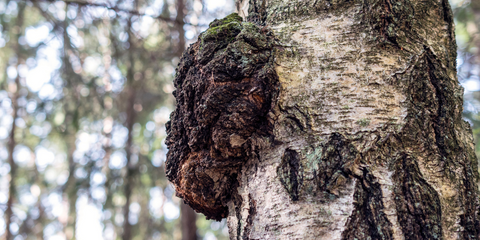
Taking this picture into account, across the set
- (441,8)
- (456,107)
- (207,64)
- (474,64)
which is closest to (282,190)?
(207,64)

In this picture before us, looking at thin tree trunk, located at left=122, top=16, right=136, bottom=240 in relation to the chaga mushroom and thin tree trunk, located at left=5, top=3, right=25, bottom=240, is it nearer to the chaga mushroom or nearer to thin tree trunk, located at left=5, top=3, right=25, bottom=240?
thin tree trunk, located at left=5, top=3, right=25, bottom=240

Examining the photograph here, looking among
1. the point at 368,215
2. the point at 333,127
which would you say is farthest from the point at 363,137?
the point at 368,215

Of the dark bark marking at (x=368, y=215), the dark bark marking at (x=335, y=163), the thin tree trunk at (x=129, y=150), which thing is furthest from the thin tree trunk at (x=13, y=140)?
the dark bark marking at (x=368, y=215)

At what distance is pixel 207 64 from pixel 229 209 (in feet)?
1.72

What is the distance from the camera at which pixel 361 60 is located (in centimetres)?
99

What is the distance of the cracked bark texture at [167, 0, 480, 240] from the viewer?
0.84 meters

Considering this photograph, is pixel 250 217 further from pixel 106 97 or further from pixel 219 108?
pixel 106 97

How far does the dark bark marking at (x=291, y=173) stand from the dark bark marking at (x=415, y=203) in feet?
0.86

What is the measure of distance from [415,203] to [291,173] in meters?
0.34

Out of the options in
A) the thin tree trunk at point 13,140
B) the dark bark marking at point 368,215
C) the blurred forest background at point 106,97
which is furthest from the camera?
the thin tree trunk at point 13,140

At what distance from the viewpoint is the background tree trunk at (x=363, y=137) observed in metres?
0.83

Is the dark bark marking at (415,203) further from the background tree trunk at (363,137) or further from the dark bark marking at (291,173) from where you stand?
the dark bark marking at (291,173)

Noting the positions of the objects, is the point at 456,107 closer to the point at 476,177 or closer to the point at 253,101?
the point at 476,177

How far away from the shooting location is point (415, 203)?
0.84 metres
